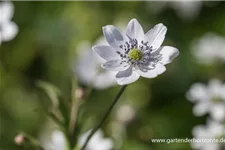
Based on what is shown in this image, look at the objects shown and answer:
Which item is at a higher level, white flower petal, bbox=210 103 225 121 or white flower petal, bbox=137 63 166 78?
white flower petal, bbox=137 63 166 78

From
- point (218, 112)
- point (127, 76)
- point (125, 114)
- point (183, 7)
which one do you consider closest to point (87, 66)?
point (125, 114)

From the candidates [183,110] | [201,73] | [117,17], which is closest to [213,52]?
[201,73]

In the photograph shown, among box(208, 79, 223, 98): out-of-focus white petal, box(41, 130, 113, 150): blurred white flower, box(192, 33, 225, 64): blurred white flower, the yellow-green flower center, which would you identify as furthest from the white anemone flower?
box(192, 33, 225, 64): blurred white flower

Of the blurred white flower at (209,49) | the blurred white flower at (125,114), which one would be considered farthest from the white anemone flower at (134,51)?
the blurred white flower at (209,49)

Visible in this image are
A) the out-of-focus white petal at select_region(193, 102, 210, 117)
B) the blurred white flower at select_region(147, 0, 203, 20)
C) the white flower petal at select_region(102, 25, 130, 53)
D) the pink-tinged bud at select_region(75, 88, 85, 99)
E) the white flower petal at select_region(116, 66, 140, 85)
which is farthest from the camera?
the blurred white flower at select_region(147, 0, 203, 20)

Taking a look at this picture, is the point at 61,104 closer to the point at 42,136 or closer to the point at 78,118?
the point at 78,118

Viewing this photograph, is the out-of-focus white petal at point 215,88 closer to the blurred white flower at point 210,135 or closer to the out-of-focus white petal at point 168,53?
the blurred white flower at point 210,135

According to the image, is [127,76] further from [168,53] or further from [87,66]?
[87,66]

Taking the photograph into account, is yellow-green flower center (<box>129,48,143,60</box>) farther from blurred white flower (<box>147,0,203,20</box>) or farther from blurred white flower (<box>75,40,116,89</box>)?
blurred white flower (<box>147,0,203,20</box>)
